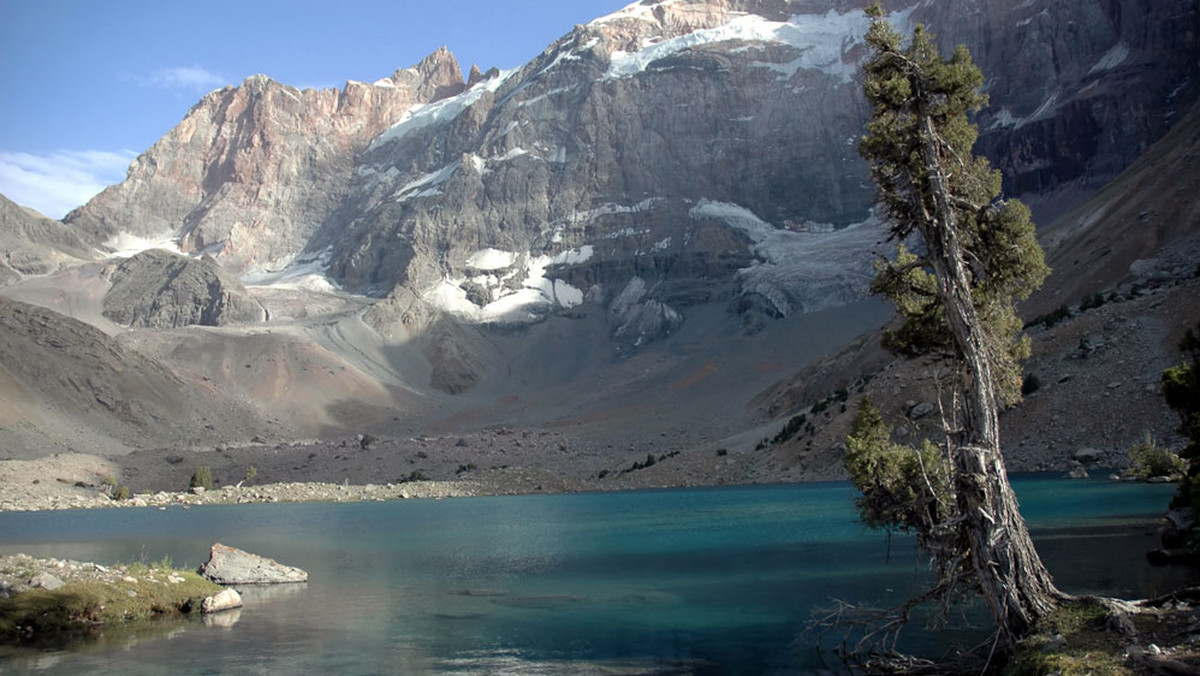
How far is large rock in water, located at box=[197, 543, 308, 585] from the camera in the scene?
1395 inches

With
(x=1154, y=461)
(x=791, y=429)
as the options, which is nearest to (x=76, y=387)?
(x=791, y=429)

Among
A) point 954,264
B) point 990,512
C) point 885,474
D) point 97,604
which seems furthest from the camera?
point 97,604

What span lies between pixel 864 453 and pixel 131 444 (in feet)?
375

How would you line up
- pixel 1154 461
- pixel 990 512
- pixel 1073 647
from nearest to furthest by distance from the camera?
pixel 1073 647
pixel 990 512
pixel 1154 461

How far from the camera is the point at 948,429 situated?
16.4 m

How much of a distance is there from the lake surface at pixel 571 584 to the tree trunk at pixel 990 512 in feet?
15.2

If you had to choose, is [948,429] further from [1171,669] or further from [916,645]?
[916,645]

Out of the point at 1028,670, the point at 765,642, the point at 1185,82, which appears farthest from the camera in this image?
the point at 1185,82

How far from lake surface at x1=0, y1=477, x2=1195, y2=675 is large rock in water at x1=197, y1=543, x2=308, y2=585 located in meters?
1.23

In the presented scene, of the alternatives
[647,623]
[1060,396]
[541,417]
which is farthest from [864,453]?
[541,417]

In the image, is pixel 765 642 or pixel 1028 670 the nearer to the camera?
pixel 1028 670

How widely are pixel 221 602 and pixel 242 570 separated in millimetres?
5709

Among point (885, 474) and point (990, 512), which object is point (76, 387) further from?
point (990, 512)

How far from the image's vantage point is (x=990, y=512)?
51.6ft
